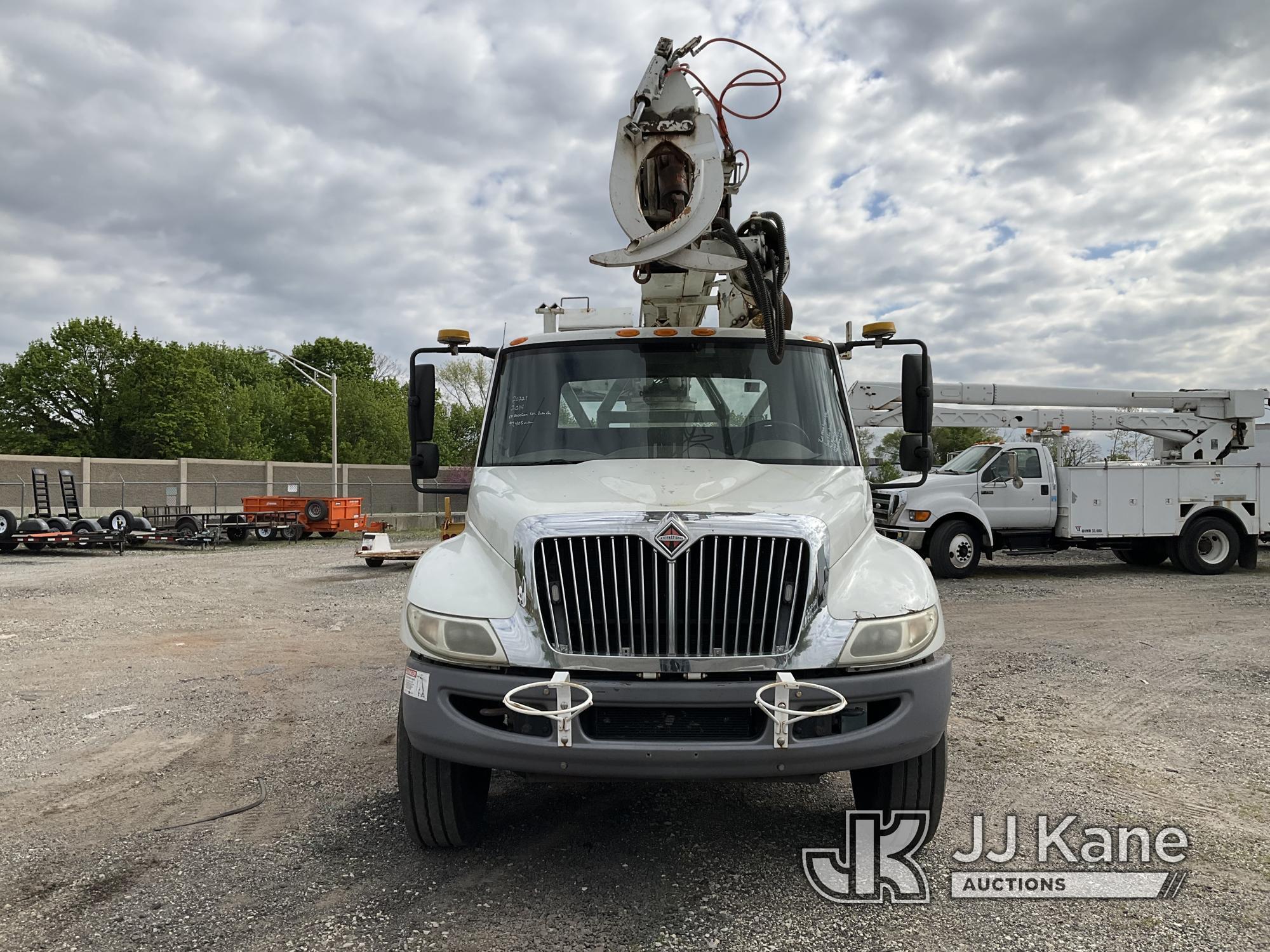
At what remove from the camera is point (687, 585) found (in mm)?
3383

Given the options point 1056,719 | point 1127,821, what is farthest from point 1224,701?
point 1127,821

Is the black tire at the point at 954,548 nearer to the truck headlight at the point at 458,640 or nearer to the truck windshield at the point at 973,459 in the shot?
the truck windshield at the point at 973,459

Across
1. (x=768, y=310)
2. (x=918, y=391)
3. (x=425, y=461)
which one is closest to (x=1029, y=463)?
(x=918, y=391)

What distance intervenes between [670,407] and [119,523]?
21.4m

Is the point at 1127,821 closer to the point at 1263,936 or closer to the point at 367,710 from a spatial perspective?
the point at 1263,936

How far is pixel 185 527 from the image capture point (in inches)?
906

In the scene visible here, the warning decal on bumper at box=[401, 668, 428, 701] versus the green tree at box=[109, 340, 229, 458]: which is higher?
the green tree at box=[109, 340, 229, 458]

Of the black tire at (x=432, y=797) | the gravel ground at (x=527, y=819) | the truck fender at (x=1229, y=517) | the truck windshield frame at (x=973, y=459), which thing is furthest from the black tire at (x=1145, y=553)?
the black tire at (x=432, y=797)

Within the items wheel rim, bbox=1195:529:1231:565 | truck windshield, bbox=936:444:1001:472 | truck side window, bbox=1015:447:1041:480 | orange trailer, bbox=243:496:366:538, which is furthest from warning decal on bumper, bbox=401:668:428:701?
orange trailer, bbox=243:496:366:538

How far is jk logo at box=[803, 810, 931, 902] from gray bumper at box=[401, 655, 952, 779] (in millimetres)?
560

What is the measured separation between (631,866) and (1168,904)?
2.05 metres

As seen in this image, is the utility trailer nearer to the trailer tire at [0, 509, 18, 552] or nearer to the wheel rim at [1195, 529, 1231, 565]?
the trailer tire at [0, 509, 18, 552]

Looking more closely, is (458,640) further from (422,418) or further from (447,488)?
(422,418)

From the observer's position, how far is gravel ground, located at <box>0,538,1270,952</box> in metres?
3.19
